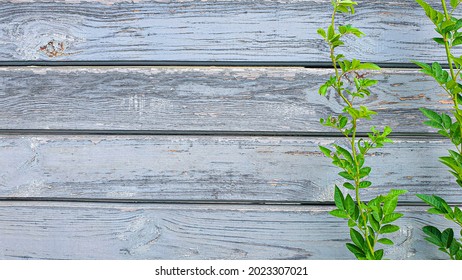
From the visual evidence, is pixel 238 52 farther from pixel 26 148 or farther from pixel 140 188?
pixel 26 148

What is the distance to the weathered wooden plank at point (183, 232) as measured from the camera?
0.92 meters

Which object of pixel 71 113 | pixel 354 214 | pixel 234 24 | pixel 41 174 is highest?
pixel 234 24

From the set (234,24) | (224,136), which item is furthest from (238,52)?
(224,136)

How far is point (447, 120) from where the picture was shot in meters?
0.82

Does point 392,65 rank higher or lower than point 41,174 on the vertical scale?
higher

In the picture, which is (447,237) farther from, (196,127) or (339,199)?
(196,127)

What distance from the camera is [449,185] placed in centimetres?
91

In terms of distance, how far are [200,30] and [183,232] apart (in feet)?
1.27

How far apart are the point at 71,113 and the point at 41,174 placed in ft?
0.43

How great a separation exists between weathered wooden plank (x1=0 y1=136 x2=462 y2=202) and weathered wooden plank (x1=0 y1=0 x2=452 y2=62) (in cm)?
16

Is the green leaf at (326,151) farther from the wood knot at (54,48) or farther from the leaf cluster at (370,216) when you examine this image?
the wood knot at (54,48)

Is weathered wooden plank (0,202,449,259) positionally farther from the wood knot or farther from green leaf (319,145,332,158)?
the wood knot

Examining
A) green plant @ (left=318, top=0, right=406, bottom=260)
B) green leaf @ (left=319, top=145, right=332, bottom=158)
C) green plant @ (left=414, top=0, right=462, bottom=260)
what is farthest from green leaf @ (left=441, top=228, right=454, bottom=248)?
green leaf @ (left=319, top=145, right=332, bottom=158)

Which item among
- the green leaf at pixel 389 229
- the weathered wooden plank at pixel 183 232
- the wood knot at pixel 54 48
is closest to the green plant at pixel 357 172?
the green leaf at pixel 389 229
